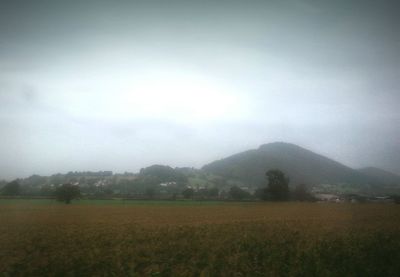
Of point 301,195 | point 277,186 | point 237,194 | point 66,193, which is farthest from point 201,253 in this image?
point 301,195

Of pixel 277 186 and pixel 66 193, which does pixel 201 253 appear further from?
pixel 277 186

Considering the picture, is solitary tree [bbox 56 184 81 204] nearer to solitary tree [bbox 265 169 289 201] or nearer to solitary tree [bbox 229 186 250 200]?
solitary tree [bbox 229 186 250 200]

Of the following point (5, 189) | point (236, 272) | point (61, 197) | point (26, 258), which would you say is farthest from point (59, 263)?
point (5, 189)

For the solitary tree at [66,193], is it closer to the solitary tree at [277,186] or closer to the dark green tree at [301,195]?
the solitary tree at [277,186]

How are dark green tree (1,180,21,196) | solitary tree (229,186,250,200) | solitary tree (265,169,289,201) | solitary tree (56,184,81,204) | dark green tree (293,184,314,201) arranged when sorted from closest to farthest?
solitary tree (56,184,81,204)
solitary tree (265,169,289,201)
dark green tree (293,184,314,201)
dark green tree (1,180,21,196)
solitary tree (229,186,250,200)

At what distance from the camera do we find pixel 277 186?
78.9m

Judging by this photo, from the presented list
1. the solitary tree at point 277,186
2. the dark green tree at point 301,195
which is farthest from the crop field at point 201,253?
the dark green tree at point 301,195

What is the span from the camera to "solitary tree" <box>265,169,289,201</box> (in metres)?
79.0

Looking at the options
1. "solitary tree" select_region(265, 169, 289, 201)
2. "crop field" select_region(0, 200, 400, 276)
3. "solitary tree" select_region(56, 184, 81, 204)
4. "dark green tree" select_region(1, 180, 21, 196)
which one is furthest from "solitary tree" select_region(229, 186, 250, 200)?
"crop field" select_region(0, 200, 400, 276)

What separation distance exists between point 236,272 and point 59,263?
25.5 ft

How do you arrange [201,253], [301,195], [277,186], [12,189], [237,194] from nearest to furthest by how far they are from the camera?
[201,253]
[277,186]
[301,195]
[12,189]
[237,194]

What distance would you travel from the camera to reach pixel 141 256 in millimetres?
13680

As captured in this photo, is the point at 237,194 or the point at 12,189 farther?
the point at 237,194

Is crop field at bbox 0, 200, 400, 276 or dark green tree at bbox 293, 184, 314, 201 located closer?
crop field at bbox 0, 200, 400, 276
